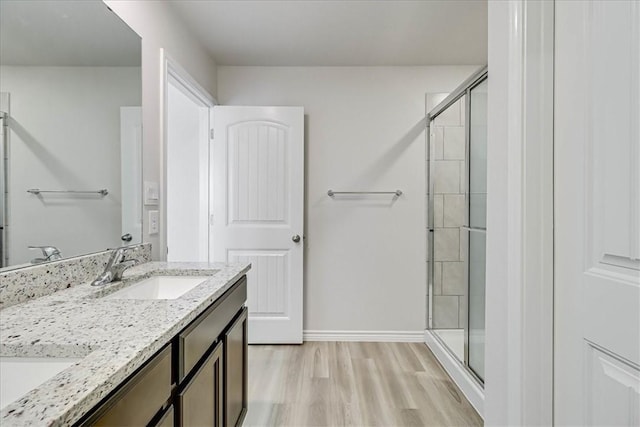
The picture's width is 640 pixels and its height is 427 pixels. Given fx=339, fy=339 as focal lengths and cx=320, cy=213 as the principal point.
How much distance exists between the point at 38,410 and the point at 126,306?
0.56 meters

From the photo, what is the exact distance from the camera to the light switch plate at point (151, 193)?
1832mm

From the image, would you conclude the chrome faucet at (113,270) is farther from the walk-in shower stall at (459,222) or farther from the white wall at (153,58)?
the walk-in shower stall at (459,222)

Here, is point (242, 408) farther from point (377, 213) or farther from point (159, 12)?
point (159, 12)

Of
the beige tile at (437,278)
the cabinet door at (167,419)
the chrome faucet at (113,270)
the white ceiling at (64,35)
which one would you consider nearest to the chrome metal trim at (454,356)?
the beige tile at (437,278)

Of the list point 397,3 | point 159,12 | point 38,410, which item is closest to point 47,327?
point 38,410

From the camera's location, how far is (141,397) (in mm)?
758

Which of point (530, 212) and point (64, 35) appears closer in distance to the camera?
point (530, 212)

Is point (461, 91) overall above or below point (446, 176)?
above

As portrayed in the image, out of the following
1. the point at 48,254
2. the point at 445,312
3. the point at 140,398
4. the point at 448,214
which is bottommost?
the point at 445,312

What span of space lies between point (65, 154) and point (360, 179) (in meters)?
2.24

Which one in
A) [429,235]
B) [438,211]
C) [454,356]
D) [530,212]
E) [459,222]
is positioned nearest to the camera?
[530,212]

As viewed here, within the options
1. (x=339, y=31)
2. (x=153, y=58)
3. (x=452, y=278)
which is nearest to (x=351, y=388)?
(x=452, y=278)

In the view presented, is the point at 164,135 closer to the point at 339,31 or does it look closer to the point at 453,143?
the point at 339,31

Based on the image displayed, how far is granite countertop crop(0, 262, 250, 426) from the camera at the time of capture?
519 millimetres
